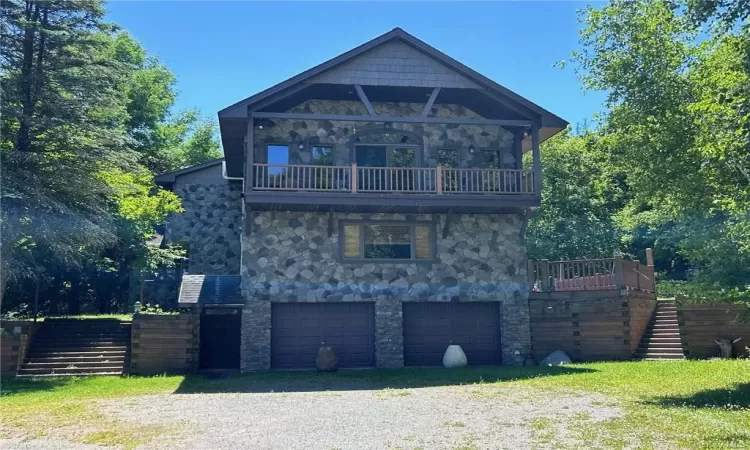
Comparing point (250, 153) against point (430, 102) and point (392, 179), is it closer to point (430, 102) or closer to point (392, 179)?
point (392, 179)

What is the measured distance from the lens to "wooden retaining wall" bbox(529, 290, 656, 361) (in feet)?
64.1

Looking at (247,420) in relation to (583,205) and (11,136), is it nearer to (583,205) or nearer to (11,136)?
(11,136)

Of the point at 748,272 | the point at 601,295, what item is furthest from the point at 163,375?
the point at 748,272

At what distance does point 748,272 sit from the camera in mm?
12359

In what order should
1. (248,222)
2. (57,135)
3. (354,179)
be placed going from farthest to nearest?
(248,222), (354,179), (57,135)

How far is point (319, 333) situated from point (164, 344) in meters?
4.24

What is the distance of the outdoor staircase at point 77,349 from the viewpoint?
1827 centimetres

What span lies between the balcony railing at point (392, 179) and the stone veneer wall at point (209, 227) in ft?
25.8

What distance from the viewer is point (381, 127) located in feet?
66.8

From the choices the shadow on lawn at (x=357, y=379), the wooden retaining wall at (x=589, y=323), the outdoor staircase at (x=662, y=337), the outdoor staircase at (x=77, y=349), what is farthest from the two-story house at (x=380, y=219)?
the outdoor staircase at (x=662, y=337)

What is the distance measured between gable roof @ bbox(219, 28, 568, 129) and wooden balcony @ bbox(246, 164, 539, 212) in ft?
5.39

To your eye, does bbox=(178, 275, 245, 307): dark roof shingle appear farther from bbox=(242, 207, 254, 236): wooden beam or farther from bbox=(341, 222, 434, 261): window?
bbox=(341, 222, 434, 261): window

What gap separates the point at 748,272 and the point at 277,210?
39.0 feet

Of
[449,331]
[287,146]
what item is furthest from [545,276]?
[287,146]
